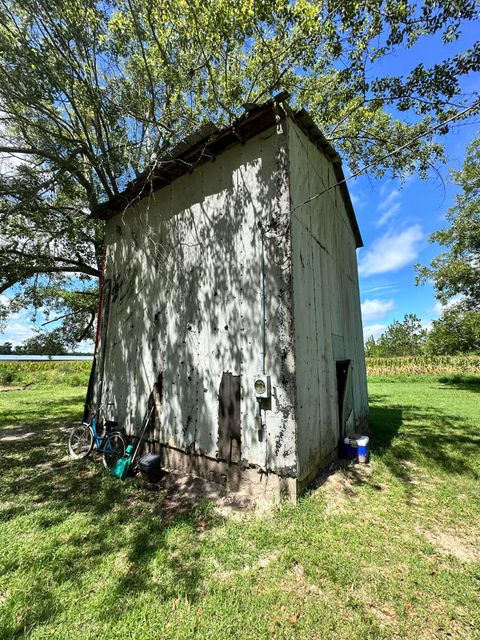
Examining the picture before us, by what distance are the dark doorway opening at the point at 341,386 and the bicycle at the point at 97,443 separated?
164 inches

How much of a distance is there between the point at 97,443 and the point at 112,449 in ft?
1.25

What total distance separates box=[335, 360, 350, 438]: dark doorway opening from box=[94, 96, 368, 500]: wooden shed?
36 mm

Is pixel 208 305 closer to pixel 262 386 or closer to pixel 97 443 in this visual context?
pixel 262 386

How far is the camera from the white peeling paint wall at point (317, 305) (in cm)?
403

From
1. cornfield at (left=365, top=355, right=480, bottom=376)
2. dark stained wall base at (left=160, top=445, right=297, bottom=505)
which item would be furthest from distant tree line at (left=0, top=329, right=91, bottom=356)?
cornfield at (left=365, top=355, right=480, bottom=376)

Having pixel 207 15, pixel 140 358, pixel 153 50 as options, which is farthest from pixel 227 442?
pixel 153 50

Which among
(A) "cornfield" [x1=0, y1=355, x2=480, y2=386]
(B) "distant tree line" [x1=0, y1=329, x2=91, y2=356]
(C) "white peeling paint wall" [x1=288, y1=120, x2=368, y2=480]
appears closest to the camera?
(C) "white peeling paint wall" [x1=288, y1=120, x2=368, y2=480]

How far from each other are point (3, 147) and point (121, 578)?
849 centimetres

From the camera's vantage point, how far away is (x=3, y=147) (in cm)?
640

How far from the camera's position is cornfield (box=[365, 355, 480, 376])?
79.4ft

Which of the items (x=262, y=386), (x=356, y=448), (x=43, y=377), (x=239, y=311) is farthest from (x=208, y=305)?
(x=43, y=377)

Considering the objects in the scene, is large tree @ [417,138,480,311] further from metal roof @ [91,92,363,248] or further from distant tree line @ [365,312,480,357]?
metal roof @ [91,92,363,248]

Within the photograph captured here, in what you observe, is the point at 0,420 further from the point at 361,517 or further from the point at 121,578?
the point at 361,517

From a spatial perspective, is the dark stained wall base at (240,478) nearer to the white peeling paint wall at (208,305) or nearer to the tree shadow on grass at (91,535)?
the white peeling paint wall at (208,305)
